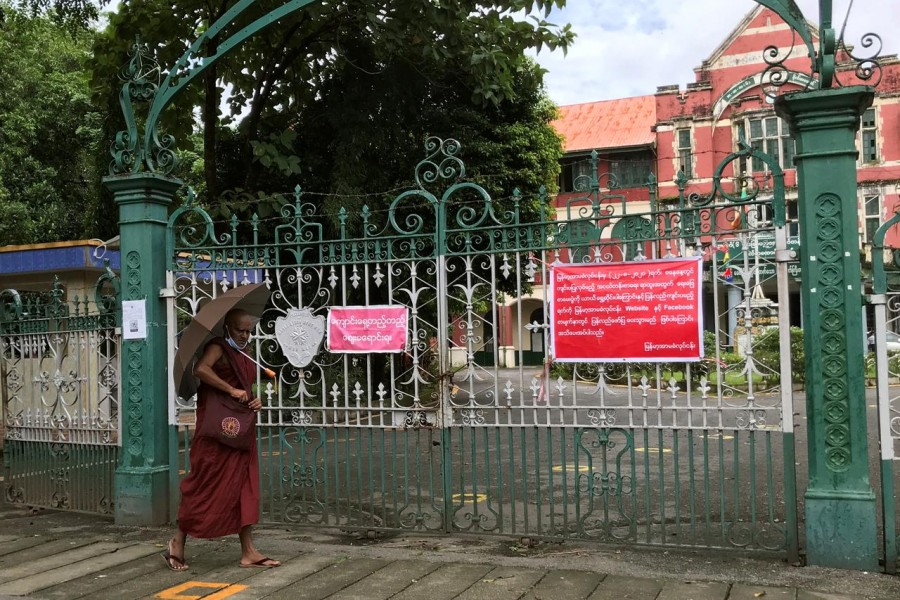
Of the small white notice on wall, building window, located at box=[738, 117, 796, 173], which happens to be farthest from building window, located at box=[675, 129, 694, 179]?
the small white notice on wall

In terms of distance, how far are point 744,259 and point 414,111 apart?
366 inches

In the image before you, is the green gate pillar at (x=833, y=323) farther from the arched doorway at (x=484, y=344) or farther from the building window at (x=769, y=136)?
the building window at (x=769, y=136)

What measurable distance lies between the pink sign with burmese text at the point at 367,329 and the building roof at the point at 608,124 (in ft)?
79.8

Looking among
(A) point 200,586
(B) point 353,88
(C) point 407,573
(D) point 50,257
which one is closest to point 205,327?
(A) point 200,586

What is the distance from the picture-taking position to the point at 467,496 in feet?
24.5

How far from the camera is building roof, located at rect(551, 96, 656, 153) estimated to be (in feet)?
97.3

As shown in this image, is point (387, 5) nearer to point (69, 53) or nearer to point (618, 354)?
point (618, 354)

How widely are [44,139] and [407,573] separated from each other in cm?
1938

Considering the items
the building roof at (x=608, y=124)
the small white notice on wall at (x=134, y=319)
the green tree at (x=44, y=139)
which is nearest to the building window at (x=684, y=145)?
the building roof at (x=608, y=124)

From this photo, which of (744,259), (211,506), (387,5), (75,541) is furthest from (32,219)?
(744,259)

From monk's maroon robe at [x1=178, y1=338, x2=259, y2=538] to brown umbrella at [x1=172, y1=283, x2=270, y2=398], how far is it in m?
0.12

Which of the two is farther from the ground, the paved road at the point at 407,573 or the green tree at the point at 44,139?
the green tree at the point at 44,139

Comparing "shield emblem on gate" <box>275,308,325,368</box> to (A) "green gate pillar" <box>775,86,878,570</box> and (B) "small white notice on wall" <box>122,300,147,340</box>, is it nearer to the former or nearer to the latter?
(B) "small white notice on wall" <box>122,300,147,340</box>

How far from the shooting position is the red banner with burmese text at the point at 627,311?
204 inches
